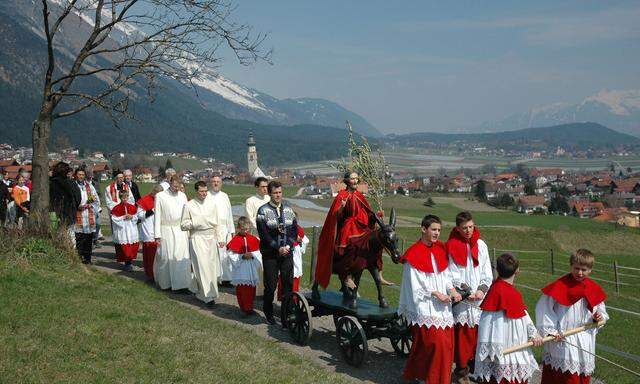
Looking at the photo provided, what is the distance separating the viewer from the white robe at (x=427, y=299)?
689 cm

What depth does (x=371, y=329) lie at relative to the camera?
26.0 feet

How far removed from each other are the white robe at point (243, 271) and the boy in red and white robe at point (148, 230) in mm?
2773

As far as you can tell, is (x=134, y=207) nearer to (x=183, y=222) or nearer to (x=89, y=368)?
(x=183, y=222)

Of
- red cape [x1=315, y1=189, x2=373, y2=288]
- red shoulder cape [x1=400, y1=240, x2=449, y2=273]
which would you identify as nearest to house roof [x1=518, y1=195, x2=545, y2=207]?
red cape [x1=315, y1=189, x2=373, y2=288]

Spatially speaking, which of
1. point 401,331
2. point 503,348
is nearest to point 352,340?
point 401,331

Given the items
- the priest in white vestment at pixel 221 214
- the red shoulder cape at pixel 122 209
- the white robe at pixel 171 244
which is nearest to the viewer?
the priest in white vestment at pixel 221 214

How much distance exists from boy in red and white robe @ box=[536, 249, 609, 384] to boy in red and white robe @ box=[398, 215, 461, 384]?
1000mm

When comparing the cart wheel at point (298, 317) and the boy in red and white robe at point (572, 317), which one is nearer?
the boy in red and white robe at point (572, 317)

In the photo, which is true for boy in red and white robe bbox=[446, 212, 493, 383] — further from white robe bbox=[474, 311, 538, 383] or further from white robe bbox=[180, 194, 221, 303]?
white robe bbox=[180, 194, 221, 303]

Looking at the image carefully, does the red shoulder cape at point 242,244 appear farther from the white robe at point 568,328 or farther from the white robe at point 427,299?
the white robe at point 568,328

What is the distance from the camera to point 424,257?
6.99 m

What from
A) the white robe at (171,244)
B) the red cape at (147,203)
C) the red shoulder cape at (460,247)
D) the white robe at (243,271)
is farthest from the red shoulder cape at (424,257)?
the red cape at (147,203)

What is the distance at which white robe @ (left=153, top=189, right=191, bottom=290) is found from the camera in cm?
1188

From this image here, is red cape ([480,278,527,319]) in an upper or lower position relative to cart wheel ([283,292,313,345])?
upper
